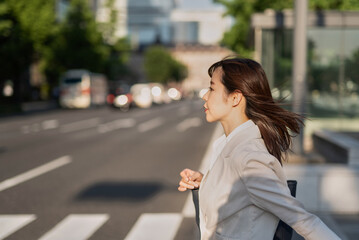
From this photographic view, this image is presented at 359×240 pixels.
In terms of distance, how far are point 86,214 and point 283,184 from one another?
5044 mm

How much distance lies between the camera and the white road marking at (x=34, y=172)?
862 cm

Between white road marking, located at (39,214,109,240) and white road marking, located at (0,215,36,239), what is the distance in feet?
1.37

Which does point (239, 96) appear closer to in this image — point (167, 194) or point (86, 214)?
point (86, 214)

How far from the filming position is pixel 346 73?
16.0 m

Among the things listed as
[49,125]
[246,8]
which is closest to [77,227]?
[49,125]

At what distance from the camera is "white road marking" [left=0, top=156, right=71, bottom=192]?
8.62 m

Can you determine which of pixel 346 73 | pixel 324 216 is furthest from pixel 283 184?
pixel 346 73

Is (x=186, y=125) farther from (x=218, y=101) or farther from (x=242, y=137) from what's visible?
(x=242, y=137)

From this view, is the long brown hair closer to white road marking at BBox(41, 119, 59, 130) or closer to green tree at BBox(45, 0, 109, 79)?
white road marking at BBox(41, 119, 59, 130)

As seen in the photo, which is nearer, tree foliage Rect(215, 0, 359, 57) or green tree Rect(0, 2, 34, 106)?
tree foliage Rect(215, 0, 359, 57)

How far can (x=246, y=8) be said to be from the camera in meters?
25.9

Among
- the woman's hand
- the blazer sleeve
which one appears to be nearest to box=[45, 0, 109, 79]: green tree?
the woman's hand

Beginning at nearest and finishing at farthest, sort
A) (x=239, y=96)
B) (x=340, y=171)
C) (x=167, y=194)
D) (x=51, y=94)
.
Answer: (x=239, y=96)
(x=340, y=171)
(x=167, y=194)
(x=51, y=94)

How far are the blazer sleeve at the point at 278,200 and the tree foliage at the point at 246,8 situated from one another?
18.5m
